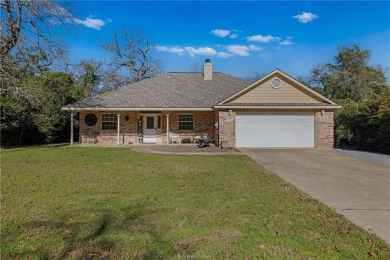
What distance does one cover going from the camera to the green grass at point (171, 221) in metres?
3.39

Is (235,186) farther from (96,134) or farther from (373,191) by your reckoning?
(96,134)

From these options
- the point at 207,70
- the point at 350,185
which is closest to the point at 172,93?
the point at 207,70

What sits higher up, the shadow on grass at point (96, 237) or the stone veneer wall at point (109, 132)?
the stone veneer wall at point (109, 132)

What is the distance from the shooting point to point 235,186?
6605mm

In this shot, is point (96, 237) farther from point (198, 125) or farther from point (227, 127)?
point (198, 125)

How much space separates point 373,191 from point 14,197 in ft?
25.7

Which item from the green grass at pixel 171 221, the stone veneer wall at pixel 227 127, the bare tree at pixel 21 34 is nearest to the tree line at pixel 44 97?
the bare tree at pixel 21 34

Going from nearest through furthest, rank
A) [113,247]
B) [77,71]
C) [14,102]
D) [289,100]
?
1. [113,247]
2. [289,100]
3. [14,102]
4. [77,71]

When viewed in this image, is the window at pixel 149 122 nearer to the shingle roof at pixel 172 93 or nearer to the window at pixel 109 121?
the shingle roof at pixel 172 93

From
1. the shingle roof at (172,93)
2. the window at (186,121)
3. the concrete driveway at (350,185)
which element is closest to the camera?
the concrete driveway at (350,185)

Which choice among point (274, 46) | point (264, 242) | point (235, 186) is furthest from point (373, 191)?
point (274, 46)

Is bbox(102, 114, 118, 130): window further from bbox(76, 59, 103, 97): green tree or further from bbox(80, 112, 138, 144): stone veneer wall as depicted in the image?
bbox(76, 59, 103, 97): green tree

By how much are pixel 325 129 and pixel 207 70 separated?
10430 mm

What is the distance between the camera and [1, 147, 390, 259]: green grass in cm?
339
